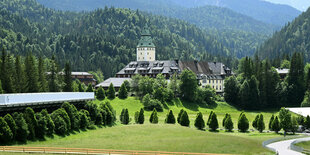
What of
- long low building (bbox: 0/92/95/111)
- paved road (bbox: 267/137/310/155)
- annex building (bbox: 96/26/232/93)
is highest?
annex building (bbox: 96/26/232/93)

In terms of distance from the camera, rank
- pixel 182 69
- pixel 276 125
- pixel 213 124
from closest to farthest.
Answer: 1. pixel 276 125
2. pixel 213 124
3. pixel 182 69

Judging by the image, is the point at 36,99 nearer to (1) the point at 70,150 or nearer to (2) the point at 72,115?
(2) the point at 72,115

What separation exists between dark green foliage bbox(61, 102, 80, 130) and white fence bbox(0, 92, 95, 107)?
1.39m

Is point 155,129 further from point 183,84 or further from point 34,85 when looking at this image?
point 183,84

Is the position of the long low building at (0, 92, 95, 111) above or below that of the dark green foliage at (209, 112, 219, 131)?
above

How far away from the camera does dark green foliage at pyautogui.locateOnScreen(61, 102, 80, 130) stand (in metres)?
74.8

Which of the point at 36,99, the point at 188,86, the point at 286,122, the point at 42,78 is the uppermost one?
the point at 42,78

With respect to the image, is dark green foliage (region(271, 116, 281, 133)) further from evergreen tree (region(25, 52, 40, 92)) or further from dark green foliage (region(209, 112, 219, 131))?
evergreen tree (region(25, 52, 40, 92))

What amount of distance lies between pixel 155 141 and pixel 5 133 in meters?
21.0

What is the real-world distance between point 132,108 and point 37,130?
2529 inches

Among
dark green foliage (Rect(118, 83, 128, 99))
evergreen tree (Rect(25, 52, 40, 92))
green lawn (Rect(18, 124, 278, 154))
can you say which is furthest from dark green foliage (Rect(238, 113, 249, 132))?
dark green foliage (Rect(118, 83, 128, 99))

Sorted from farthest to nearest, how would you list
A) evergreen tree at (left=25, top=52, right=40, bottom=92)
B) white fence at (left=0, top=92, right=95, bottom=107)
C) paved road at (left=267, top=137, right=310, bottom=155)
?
evergreen tree at (left=25, top=52, right=40, bottom=92)
paved road at (left=267, top=137, right=310, bottom=155)
white fence at (left=0, top=92, right=95, bottom=107)

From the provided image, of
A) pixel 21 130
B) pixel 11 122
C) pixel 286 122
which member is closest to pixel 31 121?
pixel 21 130

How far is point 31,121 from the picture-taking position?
64062mm
